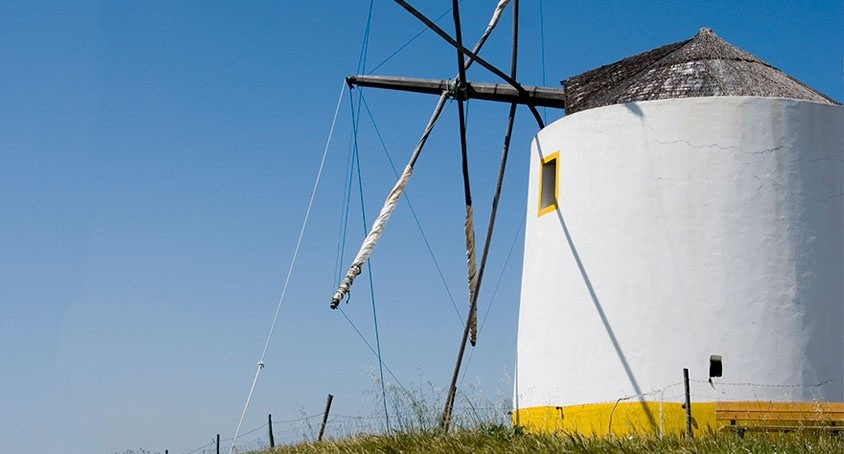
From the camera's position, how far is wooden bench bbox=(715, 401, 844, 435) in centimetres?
1055

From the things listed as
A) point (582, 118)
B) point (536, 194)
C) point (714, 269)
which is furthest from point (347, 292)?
point (714, 269)

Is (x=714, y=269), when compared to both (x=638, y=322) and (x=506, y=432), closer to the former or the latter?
(x=638, y=322)

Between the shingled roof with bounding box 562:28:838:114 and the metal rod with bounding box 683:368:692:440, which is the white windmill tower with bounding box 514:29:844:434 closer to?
the shingled roof with bounding box 562:28:838:114

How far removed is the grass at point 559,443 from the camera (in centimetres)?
921

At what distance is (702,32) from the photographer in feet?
45.9

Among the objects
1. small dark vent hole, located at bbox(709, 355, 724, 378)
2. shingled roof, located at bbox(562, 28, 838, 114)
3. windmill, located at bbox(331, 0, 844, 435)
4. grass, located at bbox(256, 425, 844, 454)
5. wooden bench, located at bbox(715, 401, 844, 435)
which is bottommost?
grass, located at bbox(256, 425, 844, 454)

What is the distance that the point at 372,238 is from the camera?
14023mm

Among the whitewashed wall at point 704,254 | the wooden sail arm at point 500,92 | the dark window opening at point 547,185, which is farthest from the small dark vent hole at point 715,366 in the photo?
the wooden sail arm at point 500,92

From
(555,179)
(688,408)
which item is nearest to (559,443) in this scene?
(688,408)

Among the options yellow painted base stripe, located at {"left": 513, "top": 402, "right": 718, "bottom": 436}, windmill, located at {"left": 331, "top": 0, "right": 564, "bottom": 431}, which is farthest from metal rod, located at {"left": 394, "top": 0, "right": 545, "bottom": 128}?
yellow painted base stripe, located at {"left": 513, "top": 402, "right": 718, "bottom": 436}

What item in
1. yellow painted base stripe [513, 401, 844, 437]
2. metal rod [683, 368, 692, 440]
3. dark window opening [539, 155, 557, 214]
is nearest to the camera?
metal rod [683, 368, 692, 440]

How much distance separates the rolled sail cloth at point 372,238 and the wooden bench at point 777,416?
4.72 metres

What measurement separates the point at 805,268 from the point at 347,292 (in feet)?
17.3

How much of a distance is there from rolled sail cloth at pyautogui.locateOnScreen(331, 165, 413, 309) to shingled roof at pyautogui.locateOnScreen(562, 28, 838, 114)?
234 cm
